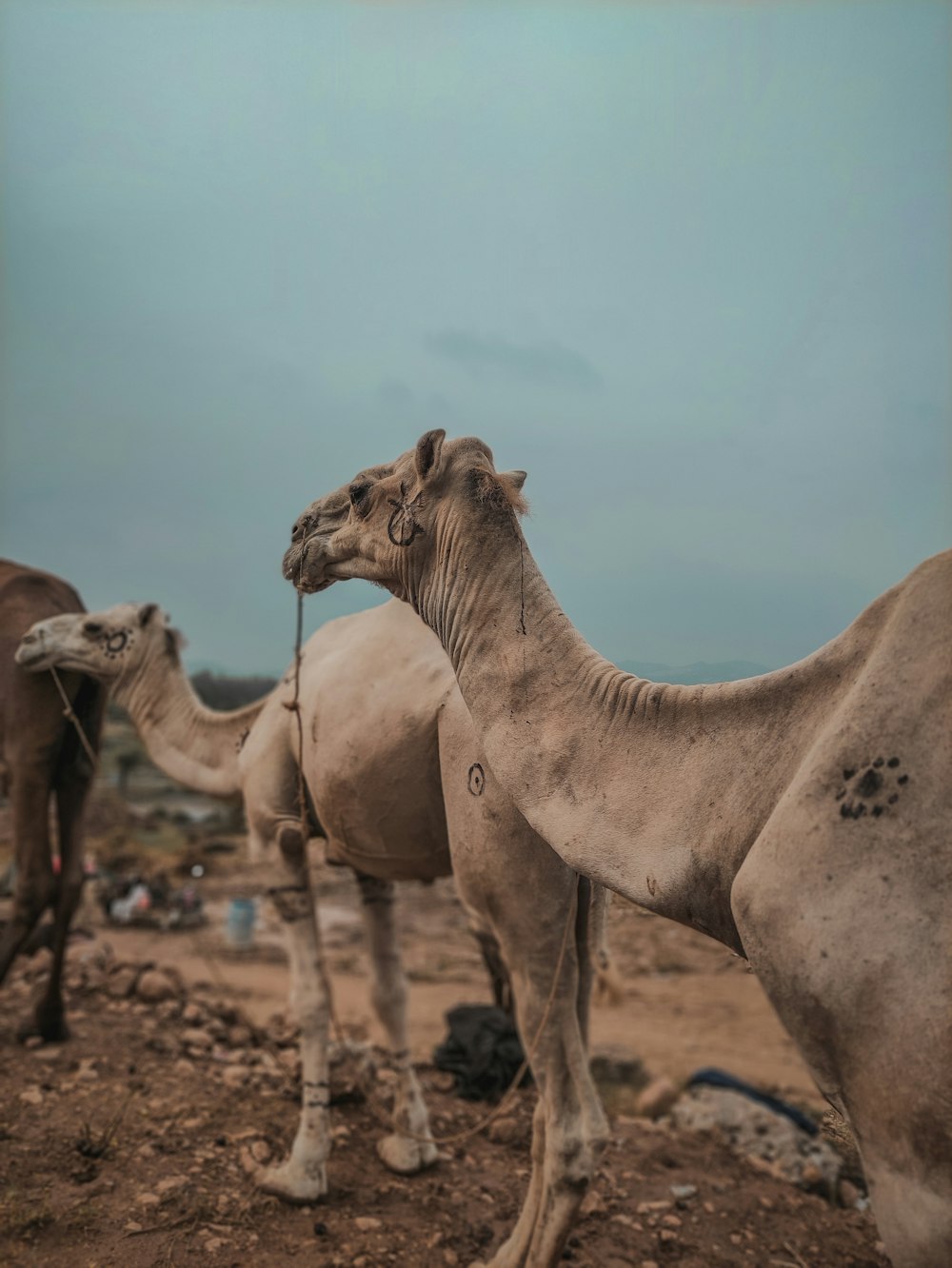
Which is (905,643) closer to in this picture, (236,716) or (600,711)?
(600,711)

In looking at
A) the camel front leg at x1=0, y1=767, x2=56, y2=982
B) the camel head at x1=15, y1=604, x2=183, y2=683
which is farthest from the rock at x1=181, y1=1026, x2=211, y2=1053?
the camel head at x1=15, y1=604, x2=183, y2=683

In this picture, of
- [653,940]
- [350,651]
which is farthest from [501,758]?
[653,940]

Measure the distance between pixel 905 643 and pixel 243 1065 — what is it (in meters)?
5.41

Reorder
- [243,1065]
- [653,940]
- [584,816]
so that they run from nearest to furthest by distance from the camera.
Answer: [584,816]
[243,1065]
[653,940]

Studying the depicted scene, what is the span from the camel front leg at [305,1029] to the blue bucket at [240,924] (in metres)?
6.79

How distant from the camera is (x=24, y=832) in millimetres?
5676

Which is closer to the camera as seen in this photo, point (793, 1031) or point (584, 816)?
point (793, 1031)

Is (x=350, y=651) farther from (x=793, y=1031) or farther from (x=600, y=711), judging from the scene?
(x=793, y=1031)

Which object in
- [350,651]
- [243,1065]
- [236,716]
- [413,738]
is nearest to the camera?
[413,738]

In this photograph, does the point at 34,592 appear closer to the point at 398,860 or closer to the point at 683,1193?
the point at 398,860

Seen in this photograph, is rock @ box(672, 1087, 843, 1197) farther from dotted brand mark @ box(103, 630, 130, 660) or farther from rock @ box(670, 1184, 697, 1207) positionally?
dotted brand mark @ box(103, 630, 130, 660)

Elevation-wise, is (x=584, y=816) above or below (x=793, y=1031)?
above

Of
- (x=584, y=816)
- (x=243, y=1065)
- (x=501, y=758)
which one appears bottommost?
(x=243, y=1065)

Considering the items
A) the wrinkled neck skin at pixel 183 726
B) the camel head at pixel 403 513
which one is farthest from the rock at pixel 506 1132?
the camel head at pixel 403 513
